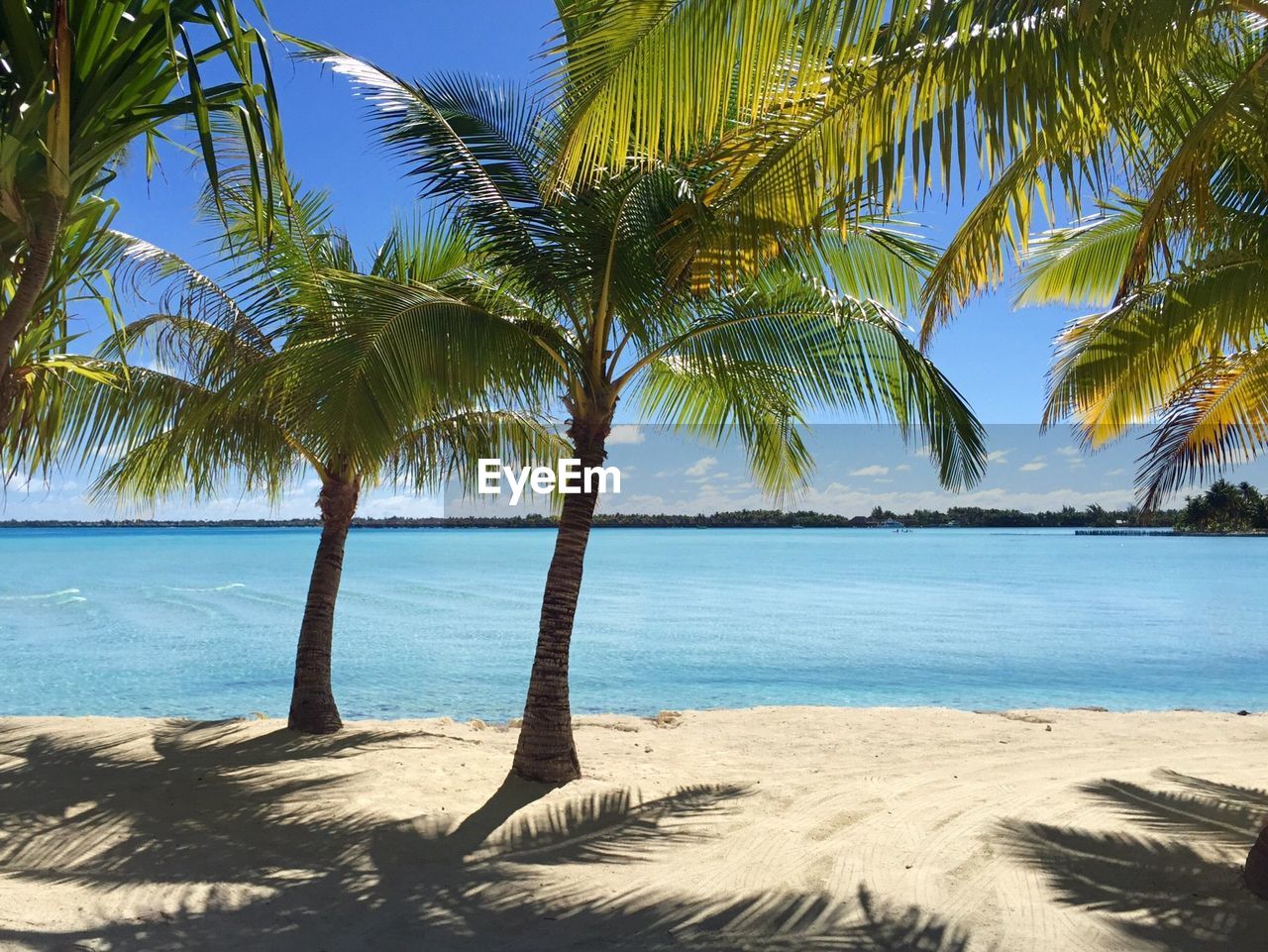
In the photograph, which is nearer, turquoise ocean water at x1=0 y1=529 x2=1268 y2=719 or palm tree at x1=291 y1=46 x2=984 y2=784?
palm tree at x1=291 y1=46 x2=984 y2=784

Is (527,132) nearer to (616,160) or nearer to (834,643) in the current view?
(616,160)

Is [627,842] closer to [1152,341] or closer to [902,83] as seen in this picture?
[902,83]

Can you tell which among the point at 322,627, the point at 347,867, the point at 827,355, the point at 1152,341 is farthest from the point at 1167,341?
the point at 322,627

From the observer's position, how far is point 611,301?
22.0 ft

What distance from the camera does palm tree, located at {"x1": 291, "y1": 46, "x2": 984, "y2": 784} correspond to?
255 inches

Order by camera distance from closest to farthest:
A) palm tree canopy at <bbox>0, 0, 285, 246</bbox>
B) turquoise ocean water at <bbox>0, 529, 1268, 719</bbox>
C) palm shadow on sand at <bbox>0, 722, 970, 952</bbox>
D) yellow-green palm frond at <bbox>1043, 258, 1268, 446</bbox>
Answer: palm tree canopy at <bbox>0, 0, 285, 246</bbox>, palm shadow on sand at <bbox>0, 722, 970, 952</bbox>, yellow-green palm frond at <bbox>1043, 258, 1268, 446</bbox>, turquoise ocean water at <bbox>0, 529, 1268, 719</bbox>

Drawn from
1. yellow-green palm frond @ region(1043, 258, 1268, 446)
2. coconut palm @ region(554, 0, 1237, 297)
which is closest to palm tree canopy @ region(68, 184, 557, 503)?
coconut palm @ region(554, 0, 1237, 297)

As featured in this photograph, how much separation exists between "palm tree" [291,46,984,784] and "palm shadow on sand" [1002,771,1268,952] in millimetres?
2342

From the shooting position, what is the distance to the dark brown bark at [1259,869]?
4.55m

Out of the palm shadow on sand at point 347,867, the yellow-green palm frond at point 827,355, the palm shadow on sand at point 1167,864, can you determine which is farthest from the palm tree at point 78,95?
the palm shadow on sand at point 1167,864

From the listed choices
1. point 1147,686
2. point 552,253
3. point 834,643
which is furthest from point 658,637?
point 552,253

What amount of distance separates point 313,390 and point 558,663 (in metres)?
2.72

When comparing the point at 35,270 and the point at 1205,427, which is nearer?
the point at 35,270

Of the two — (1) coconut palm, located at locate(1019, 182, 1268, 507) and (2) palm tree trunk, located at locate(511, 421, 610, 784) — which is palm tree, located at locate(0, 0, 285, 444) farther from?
(1) coconut palm, located at locate(1019, 182, 1268, 507)
